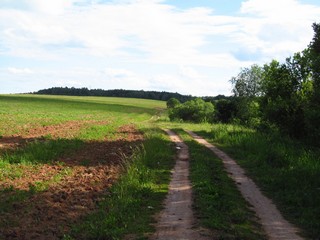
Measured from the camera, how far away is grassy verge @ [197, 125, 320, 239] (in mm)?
10062

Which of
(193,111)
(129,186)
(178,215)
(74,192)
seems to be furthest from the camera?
(193,111)

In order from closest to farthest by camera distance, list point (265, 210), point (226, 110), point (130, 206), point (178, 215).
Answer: point (178, 215), point (130, 206), point (265, 210), point (226, 110)

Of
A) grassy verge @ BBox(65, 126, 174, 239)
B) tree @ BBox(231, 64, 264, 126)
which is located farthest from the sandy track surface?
tree @ BBox(231, 64, 264, 126)

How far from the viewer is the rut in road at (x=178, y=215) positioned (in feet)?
26.4

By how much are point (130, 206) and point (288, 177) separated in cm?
676

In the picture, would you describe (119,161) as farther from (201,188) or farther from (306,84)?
(306,84)

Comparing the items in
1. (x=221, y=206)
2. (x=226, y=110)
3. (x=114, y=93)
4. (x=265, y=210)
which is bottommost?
(x=265, y=210)

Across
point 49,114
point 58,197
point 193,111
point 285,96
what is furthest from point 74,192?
point 193,111

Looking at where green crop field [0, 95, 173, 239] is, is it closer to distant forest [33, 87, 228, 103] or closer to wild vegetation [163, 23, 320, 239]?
wild vegetation [163, 23, 320, 239]

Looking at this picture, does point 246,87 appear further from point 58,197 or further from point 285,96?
point 58,197

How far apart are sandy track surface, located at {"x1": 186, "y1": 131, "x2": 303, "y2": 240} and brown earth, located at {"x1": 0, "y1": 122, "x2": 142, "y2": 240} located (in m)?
4.51

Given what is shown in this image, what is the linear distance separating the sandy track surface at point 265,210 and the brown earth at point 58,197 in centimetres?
451

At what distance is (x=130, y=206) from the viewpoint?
1022cm

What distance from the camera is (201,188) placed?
12.2 metres
